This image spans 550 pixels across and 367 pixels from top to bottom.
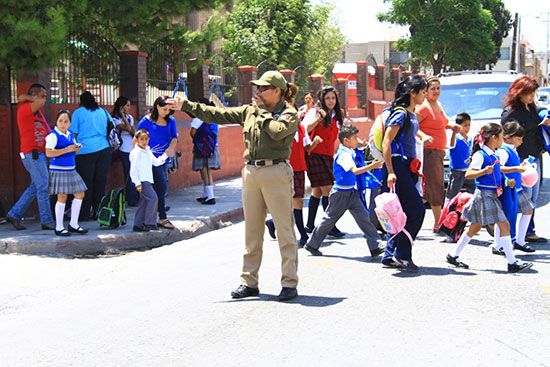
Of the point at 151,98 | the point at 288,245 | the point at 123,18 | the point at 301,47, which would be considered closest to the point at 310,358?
the point at 288,245

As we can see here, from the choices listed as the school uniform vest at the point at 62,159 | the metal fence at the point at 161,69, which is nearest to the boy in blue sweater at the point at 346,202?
the school uniform vest at the point at 62,159

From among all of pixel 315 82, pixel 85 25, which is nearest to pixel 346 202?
pixel 85 25

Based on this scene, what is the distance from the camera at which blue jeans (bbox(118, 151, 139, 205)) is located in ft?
38.4

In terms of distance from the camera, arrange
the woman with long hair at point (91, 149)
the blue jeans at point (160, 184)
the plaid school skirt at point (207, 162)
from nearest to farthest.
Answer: the blue jeans at point (160, 184) → the woman with long hair at point (91, 149) → the plaid school skirt at point (207, 162)

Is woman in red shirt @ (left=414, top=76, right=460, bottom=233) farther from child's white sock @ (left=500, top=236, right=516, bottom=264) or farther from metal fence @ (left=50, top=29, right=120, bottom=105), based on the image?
metal fence @ (left=50, top=29, right=120, bottom=105)

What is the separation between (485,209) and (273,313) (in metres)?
2.72

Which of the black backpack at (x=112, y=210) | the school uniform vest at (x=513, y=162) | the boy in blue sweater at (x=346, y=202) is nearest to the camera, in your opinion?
the school uniform vest at (x=513, y=162)

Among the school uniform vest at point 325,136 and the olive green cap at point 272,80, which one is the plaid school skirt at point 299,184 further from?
the olive green cap at point 272,80

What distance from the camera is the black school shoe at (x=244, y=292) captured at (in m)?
6.38

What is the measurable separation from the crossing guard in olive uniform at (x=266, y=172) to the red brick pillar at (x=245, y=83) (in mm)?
12274

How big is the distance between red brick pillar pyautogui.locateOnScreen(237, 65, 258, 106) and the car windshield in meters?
5.86

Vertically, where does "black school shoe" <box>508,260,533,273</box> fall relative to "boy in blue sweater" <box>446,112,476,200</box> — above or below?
below

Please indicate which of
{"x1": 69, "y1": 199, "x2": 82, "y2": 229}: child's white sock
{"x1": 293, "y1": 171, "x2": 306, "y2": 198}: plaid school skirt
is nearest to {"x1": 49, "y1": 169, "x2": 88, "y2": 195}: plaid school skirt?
{"x1": 69, "y1": 199, "x2": 82, "y2": 229}: child's white sock

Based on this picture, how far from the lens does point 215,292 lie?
21.8 feet
